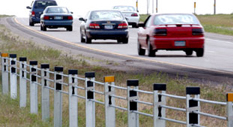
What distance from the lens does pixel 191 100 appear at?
6922 millimetres

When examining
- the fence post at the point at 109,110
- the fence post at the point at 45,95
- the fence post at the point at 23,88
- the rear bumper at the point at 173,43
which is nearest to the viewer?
the fence post at the point at 109,110

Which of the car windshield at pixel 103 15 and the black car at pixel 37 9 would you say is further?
the black car at pixel 37 9

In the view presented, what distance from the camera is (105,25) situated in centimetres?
3225

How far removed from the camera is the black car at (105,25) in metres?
32.2

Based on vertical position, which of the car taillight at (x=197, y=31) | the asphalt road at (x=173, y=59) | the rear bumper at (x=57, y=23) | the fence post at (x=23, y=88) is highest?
the car taillight at (x=197, y=31)

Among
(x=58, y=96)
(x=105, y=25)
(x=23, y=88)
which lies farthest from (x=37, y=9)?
(x=58, y=96)

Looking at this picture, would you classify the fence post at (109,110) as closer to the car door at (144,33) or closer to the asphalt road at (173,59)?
the asphalt road at (173,59)

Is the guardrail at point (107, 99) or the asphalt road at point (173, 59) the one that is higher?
the guardrail at point (107, 99)

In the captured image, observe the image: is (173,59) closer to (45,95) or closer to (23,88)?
(23,88)

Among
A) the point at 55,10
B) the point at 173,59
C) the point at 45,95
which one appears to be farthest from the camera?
the point at 55,10

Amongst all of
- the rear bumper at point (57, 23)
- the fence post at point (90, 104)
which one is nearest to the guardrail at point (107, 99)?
the fence post at point (90, 104)

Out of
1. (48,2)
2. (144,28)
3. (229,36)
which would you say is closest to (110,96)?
(144,28)

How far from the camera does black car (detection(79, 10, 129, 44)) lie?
1270 inches

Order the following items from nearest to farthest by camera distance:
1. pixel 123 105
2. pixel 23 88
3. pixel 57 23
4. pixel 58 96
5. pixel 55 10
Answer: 1. pixel 58 96
2. pixel 123 105
3. pixel 23 88
4. pixel 57 23
5. pixel 55 10
